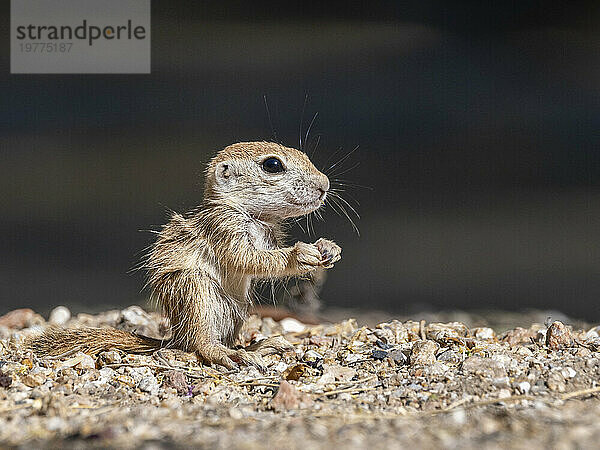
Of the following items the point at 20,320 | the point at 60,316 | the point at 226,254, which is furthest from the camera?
the point at 60,316

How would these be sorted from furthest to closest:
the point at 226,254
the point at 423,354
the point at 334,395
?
the point at 226,254 → the point at 423,354 → the point at 334,395

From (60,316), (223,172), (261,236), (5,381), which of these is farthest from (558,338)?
(60,316)

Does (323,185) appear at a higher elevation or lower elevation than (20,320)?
higher

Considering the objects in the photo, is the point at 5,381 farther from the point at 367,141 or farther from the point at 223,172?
the point at 367,141

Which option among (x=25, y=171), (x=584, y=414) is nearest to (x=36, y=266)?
(x=25, y=171)

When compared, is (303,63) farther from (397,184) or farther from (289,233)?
(289,233)

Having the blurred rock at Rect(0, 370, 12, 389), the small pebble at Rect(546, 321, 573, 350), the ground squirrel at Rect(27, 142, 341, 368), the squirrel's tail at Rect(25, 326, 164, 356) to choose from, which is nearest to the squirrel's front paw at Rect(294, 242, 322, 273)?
the ground squirrel at Rect(27, 142, 341, 368)

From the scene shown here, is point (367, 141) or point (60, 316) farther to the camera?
point (367, 141)

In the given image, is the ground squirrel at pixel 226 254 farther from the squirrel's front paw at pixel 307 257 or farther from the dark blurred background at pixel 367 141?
the dark blurred background at pixel 367 141
